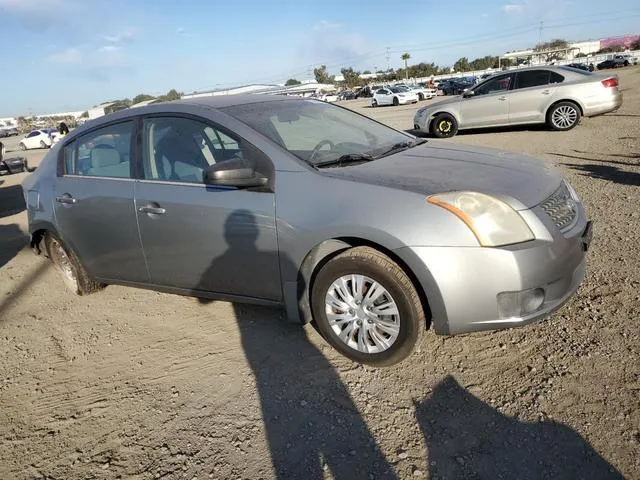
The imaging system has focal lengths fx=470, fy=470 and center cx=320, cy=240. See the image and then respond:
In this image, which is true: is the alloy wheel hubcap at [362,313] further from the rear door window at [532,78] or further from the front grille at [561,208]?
the rear door window at [532,78]

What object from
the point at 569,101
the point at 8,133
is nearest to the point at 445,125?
the point at 569,101

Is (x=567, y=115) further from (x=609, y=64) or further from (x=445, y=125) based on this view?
(x=609, y=64)

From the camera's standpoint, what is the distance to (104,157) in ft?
12.7

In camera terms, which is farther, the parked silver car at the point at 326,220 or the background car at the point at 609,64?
the background car at the point at 609,64

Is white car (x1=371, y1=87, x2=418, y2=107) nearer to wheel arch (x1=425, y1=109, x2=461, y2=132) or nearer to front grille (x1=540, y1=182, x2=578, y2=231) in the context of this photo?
wheel arch (x1=425, y1=109, x2=461, y2=132)

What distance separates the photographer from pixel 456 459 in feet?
6.98

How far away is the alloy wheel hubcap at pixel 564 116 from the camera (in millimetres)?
10938

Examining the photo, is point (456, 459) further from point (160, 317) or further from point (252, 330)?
point (160, 317)

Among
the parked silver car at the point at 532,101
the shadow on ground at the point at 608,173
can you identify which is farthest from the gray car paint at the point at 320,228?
the parked silver car at the point at 532,101

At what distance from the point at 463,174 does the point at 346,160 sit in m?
0.75

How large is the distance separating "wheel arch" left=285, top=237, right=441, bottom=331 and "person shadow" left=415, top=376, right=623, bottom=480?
48 centimetres

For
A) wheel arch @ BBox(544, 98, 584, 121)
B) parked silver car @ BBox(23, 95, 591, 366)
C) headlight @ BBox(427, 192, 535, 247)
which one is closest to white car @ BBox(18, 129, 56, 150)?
wheel arch @ BBox(544, 98, 584, 121)

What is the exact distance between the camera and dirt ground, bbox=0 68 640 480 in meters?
2.18

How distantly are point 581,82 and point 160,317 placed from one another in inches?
425
